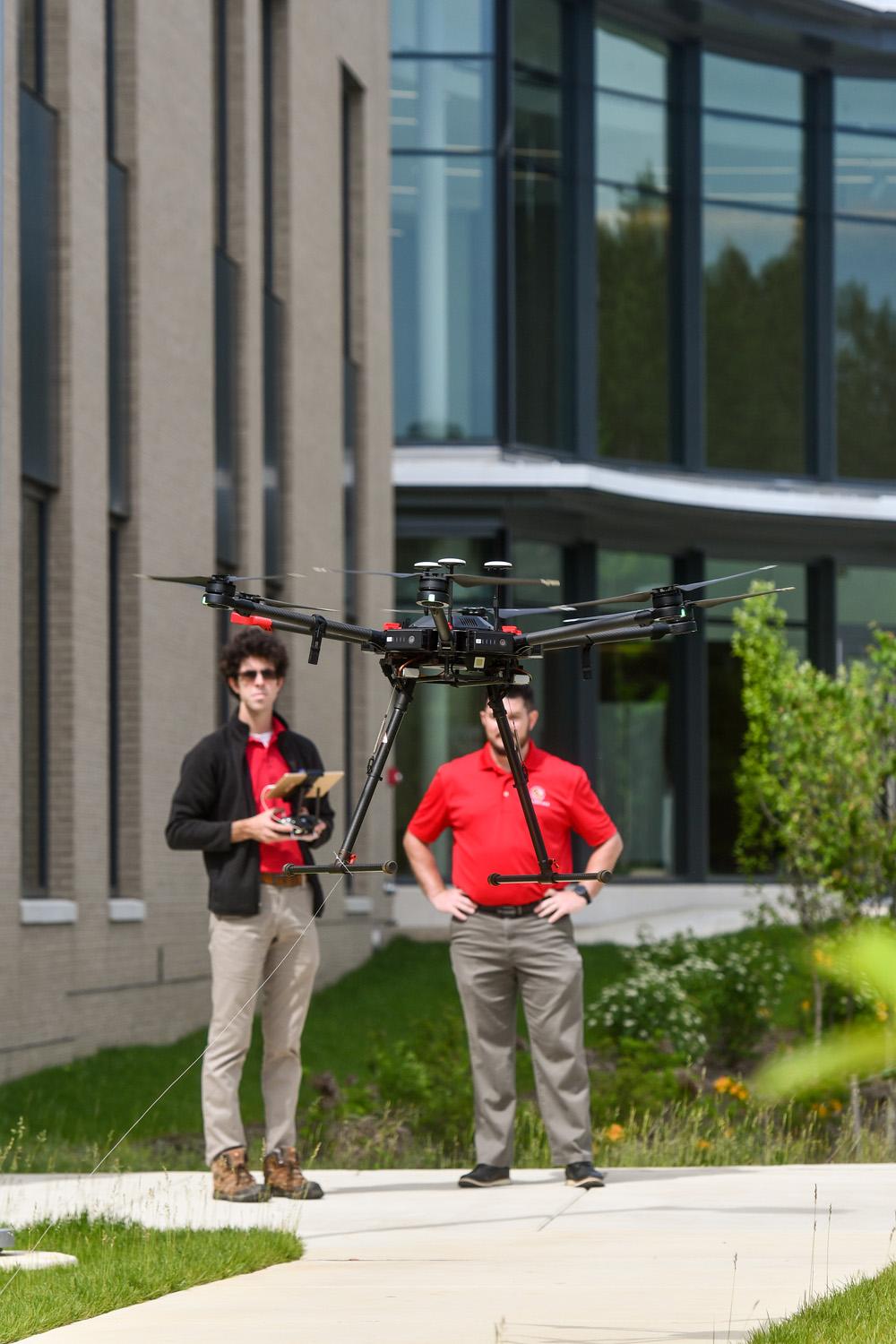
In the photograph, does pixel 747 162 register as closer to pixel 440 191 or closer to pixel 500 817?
pixel 440 191

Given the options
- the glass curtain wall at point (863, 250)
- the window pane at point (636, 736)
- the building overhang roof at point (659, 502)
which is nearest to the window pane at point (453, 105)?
the building overhang roof at point (659, 502)

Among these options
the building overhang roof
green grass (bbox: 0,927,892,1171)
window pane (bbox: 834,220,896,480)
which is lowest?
green grass (bbox: 0,927,892,1171)

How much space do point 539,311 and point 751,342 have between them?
137 inches

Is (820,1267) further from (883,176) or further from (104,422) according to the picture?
(883,176)

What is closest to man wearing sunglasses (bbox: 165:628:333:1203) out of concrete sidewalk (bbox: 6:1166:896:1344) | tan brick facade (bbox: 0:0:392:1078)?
concrete sidewalk (bbox: 6:1166:896:1344)

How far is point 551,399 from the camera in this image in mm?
26188

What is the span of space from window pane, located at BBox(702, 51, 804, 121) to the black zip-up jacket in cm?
2086

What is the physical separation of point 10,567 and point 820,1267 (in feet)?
24.8

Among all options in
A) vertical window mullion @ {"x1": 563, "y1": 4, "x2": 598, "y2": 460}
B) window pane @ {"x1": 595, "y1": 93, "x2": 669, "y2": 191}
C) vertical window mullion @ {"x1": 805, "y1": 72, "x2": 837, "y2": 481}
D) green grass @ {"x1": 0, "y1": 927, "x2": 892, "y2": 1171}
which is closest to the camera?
green grass @ {"x1": 0, "y1": 927, "x2": 892, "y2": 1171}

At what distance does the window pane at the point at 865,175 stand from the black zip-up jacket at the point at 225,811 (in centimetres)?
2159

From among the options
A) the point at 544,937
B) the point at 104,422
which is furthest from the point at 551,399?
the point at 544,937

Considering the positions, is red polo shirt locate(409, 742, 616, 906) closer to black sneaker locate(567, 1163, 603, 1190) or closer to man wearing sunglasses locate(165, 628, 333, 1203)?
man wearing sunglasses locate(165, 628, 333, 1203)

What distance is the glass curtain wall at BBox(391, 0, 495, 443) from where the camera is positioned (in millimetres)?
25422

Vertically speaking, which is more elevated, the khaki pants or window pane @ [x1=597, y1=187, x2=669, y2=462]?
window pane @ [x1=597, y1=187, x2=669, y2=462]
